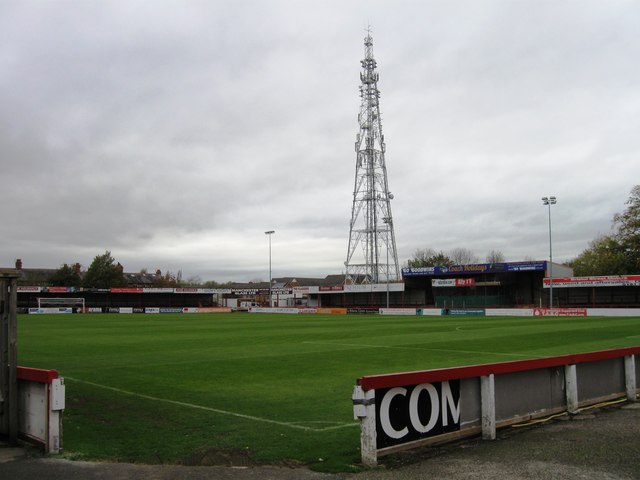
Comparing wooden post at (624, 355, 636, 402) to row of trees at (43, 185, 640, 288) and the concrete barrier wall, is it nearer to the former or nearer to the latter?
the concrete barrier wall

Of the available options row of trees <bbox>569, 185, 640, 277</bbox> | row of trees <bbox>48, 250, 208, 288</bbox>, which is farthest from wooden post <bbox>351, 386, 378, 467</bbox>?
row of trees <bbox>48, 250, 208, 288</bbox>

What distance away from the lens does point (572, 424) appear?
9.40 m

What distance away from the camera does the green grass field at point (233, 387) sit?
8384 mm

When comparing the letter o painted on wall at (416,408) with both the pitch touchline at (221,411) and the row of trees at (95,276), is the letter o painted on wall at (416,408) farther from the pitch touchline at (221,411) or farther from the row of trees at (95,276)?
the row of trees at (95,276)

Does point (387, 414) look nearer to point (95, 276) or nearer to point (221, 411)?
point (221, 411)

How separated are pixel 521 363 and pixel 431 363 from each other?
970cm

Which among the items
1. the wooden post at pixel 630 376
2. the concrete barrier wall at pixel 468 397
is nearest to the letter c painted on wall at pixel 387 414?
the concrete barrier wall at pixel 468 397

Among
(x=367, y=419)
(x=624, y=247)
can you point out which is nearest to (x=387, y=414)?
(x=367, y=419)

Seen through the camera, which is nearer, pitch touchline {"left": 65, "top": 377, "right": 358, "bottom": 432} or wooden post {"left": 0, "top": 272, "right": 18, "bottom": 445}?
wooden post {"left": 0, "top": 272, "right": 18, "bottom": 445}

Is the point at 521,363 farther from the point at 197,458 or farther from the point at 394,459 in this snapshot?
the point at 197,458

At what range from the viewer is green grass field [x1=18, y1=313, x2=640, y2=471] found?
27.5 feet

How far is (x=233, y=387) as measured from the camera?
1425cm

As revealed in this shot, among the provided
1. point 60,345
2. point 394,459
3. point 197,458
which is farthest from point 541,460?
point 60,345

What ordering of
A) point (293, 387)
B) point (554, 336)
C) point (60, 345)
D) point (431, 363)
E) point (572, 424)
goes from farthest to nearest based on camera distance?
point (554, 336) → point (60, 345) → point (431, 363) → point (293, 387) → point (572, 424)
